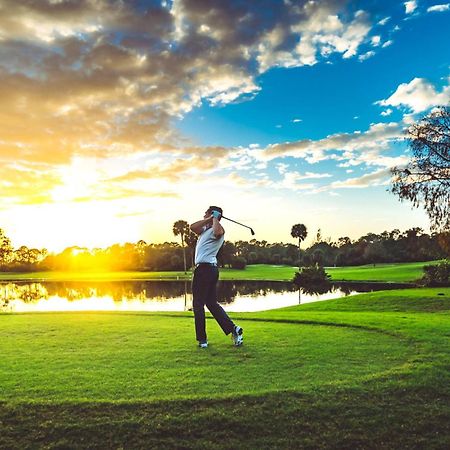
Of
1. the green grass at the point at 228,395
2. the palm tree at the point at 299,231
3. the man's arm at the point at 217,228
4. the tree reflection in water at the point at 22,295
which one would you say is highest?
the palm tree at the point at 299,231

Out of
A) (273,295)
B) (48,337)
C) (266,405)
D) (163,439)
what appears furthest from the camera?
(273,295)

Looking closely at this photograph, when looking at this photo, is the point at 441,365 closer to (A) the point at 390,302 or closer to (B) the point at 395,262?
(A) the point at 390,302

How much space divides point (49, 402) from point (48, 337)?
15.3ft

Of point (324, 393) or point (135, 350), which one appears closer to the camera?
point (324, 393)

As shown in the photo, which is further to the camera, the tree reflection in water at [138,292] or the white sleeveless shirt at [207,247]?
the tree reflection in water at [138,292]

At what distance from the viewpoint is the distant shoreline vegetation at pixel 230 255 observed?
111413 millimetres

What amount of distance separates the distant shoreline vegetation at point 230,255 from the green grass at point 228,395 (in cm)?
9162

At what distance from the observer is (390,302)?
27.3 meters

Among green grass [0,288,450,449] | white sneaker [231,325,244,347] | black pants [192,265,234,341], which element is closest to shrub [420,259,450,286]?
green grass [0,288,450,449]

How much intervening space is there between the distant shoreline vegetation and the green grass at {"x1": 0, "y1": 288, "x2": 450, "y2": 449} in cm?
9162

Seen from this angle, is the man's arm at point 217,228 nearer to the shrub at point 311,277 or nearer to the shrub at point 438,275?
the shrub at point 438,275

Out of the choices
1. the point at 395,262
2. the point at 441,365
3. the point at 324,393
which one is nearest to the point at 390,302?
the point at 441,365

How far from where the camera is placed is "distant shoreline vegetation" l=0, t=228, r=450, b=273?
366ft

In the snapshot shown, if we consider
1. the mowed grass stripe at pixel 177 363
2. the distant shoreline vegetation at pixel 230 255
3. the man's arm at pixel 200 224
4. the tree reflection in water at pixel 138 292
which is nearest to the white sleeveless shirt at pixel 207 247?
the man's arm at pixel 200 224
